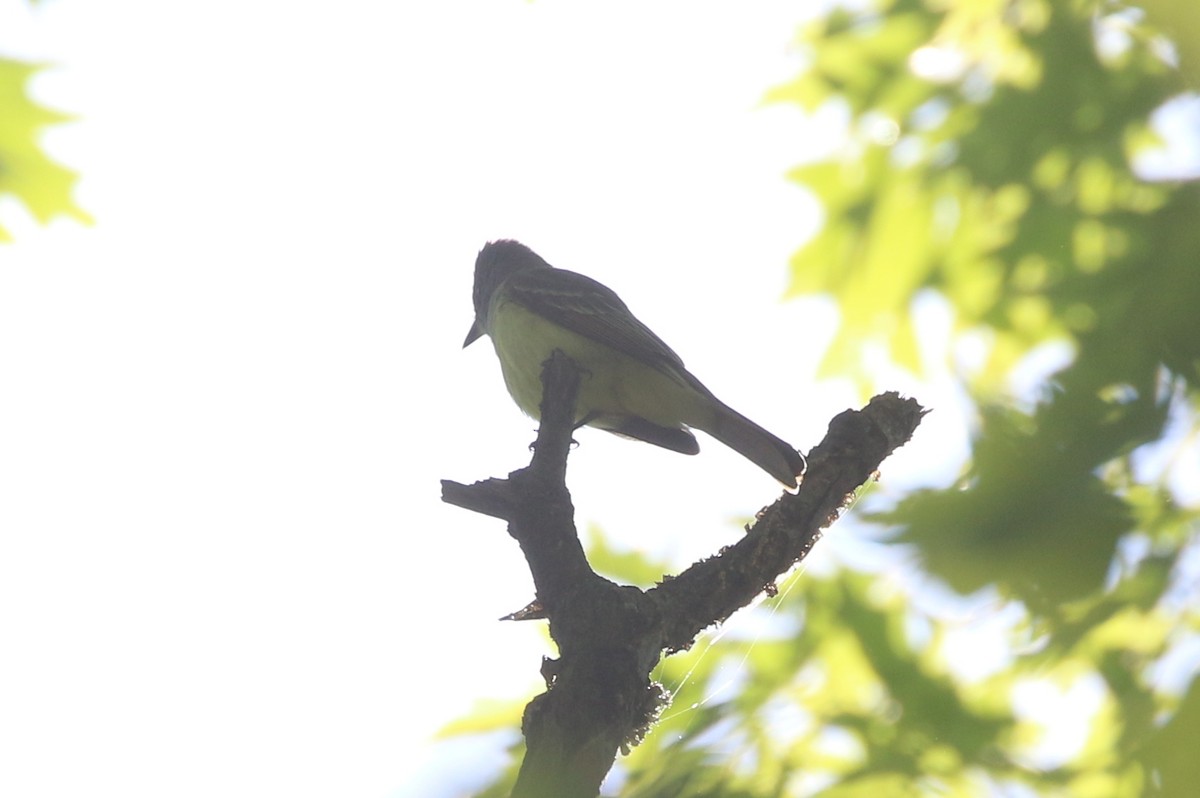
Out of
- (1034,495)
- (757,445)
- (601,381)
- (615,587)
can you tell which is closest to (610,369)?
(601,381)

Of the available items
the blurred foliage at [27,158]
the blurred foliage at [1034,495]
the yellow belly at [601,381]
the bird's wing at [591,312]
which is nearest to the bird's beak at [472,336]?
the bird's wing at [591,312]

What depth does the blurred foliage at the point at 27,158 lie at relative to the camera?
4715 mm

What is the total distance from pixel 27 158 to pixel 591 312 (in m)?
2.92

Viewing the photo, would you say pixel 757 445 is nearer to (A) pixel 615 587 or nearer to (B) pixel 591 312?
(B) pixel 591 312

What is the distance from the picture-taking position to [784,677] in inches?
87.5

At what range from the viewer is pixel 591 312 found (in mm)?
6141

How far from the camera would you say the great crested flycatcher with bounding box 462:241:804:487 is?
588 cm

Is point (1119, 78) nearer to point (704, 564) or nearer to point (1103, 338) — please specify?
point (1103, 338)

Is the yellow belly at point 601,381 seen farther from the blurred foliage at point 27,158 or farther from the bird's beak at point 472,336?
the blurred foliage at point 27,158

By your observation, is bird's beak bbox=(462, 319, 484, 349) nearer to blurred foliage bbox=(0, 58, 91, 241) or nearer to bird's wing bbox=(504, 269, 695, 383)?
bird's wing bbox=(504, 269, 695, 383)

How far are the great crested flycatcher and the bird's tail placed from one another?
0.03 ft

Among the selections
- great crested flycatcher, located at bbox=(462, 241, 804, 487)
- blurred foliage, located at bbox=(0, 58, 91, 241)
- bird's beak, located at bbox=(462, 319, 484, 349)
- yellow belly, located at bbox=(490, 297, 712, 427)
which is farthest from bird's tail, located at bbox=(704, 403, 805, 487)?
blurred foliage, located at bbox=(0, 58, 91, 241)

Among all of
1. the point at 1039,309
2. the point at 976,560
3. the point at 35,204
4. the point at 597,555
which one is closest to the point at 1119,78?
the point at 1039,309

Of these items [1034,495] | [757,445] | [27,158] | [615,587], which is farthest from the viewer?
[757,445]
